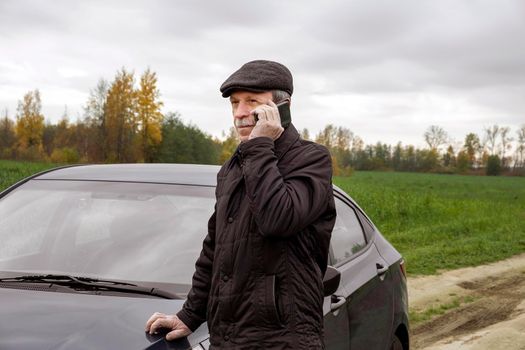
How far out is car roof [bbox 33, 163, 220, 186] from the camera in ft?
10.9

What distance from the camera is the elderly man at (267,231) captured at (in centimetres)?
208

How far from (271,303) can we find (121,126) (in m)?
66.8

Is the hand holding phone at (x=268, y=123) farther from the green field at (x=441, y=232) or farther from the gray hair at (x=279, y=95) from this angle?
the green field at (x=441, y=232)

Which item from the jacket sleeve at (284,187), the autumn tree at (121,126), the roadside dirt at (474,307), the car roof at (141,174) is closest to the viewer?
the jacket sleeve at (284,187)

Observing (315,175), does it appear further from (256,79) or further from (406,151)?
(406,151)

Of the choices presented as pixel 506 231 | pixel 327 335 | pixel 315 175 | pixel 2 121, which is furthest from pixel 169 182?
pixel 2 121

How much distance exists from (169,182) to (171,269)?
587 mm

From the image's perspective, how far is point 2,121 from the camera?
3930 inches

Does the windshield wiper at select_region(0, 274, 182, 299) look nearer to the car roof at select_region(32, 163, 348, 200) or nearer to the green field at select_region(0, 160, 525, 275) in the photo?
the car roof at select_region(32, 163, 348, 200)

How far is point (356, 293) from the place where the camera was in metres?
3.52

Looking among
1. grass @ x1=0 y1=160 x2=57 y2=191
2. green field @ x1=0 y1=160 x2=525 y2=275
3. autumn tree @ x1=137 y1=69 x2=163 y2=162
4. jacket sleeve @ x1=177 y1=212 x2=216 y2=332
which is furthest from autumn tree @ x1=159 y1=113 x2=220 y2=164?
jacket sleeve @ x1=177 y1=212 x2=216 y2=332

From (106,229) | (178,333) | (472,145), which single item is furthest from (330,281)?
(472,145)

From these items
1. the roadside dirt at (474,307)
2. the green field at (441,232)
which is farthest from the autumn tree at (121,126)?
the roadside dirt at (474,307)

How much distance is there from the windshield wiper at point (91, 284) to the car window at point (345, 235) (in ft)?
3.93
